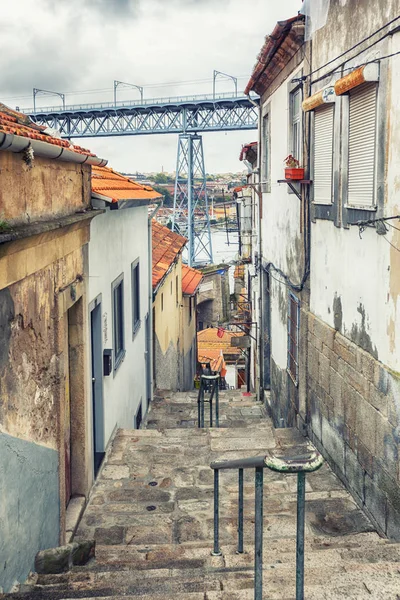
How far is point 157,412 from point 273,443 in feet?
15.0

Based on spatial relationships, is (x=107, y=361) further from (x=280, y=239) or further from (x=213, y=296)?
(x=213, y=296)

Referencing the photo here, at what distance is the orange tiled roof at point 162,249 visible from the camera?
44.8ft

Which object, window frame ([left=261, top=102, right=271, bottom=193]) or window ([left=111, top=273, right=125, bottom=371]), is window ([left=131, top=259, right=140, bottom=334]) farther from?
window frame ([left=261, top=102, right=271, bottom=193])

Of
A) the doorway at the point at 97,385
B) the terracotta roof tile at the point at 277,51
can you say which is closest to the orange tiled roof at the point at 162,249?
the terracotta roof tile at the point at 277,51

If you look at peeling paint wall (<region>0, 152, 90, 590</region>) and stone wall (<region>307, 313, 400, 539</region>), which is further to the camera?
stone wall (<region>307, 313, 400, 539</region>)

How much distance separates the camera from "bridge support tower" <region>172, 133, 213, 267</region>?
35.0 m

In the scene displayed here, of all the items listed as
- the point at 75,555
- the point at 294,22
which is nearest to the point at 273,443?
the point at 75,555

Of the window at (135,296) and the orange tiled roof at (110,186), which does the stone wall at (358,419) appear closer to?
the orange tiled roof at (110,186)

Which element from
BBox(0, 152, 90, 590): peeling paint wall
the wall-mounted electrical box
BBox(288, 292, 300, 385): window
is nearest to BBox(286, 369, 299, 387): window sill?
BBox(288, 292, 300, 385): window

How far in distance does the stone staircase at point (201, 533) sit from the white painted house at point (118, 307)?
674 mm

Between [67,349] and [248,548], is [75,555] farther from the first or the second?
[67,349]

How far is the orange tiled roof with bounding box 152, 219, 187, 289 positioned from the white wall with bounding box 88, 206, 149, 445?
6.12 feet

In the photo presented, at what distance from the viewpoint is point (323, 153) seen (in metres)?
7.22

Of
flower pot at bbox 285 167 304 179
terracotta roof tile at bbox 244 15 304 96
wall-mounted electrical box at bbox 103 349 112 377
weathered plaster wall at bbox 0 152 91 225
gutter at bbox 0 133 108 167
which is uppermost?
terracotta roof tile at bbox 244 15 304 96
